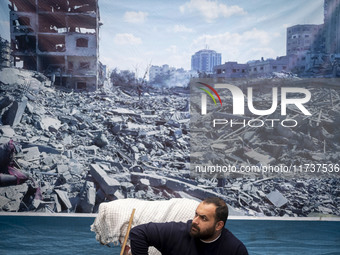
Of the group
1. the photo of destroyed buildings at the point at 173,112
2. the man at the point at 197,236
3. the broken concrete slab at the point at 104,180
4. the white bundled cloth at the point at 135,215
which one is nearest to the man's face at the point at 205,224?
the man at the point at 197,236

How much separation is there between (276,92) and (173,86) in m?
1.06

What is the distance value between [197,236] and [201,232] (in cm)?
3

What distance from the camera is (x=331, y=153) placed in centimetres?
319

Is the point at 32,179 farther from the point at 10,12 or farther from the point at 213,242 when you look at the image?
the point at 213,242

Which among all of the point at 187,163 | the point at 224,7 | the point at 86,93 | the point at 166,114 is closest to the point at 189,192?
the point at 187,163

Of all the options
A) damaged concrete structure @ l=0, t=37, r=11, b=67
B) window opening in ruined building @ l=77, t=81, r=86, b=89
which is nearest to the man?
window opening in ruined building @ l=77, t=81, r=86, b=89

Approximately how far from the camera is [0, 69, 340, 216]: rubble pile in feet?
10.5

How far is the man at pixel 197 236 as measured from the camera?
1.45m

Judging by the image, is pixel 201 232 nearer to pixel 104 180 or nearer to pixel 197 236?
pixel 197 236

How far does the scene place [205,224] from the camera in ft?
4.72

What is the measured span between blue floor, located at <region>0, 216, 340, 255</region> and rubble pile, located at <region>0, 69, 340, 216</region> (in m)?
0.12

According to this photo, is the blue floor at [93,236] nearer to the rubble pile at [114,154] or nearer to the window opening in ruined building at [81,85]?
the rubble pile at [114,154]

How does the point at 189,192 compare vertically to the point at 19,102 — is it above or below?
below

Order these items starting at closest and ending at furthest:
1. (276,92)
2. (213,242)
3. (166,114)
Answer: (213,242) < (276,92) < (166,114)
